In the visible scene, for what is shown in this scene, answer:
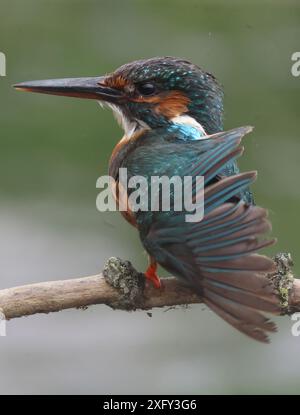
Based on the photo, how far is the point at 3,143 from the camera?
18.3ft

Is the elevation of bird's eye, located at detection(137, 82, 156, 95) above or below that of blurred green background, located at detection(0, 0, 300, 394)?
below

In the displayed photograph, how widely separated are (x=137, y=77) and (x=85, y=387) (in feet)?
5.37

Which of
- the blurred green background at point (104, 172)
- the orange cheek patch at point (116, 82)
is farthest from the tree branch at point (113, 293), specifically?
the blurred green background at point (104, 172)

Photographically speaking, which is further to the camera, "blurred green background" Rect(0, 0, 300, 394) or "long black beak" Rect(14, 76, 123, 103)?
→ "blurred green background" Rect(0, 0, 300, 394)

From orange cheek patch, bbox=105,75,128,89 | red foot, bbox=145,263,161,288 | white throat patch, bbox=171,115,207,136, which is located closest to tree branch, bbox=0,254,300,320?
red foot, bbox=145,263,161,288

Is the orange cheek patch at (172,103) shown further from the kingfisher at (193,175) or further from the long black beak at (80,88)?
the long black beak at (80,88)

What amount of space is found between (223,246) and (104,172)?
2.47 meters

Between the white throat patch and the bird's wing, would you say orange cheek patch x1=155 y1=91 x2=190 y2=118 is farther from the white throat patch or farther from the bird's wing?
the bird's wing

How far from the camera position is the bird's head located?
309 centimetres

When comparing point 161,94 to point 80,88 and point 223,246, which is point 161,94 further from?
point 223,246

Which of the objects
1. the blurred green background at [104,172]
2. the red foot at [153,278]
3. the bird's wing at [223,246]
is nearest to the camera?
the bird's wing at [223,246]

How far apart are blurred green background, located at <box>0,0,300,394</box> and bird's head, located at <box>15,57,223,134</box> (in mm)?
581

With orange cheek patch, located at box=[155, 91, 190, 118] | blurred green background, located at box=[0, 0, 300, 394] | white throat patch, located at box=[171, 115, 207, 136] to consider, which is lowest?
white throat patch, located at box=[171, 115, 207, 136]

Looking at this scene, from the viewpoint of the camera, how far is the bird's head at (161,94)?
309 centimetres
